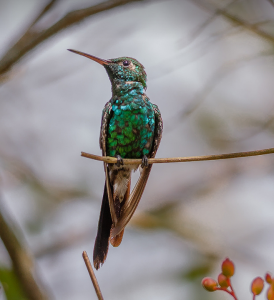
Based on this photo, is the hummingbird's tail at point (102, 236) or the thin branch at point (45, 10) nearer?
the hummingbird's tail at point (102, 236)

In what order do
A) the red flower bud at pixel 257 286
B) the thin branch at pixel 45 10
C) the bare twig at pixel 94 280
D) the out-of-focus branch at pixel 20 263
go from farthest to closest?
the thin branch at pixel 45 10 < the out-of-focus branch at pixel 20 263 < the red flower bud at pixel 257 286 < the bare twig at pixel 94 280

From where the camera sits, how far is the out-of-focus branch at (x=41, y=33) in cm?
256

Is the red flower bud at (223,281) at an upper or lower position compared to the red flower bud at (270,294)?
upper

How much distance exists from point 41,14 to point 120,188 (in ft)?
5.12

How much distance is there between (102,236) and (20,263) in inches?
23.4

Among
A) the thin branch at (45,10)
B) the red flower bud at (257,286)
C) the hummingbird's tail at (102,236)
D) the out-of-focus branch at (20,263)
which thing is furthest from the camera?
the thin branch at (45,10)

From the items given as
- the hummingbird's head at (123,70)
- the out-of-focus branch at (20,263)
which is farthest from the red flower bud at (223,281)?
the hummingbird's head at (123,70)

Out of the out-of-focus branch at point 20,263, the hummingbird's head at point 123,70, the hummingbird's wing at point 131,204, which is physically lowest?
the out-of-focus branch at point 20,263

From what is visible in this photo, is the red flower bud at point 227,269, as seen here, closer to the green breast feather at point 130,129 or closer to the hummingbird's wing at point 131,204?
the hummingbird's wing at point 131,204

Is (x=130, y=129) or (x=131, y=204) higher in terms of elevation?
(x=130, y=129)

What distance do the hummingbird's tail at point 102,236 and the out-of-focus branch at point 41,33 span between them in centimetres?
127

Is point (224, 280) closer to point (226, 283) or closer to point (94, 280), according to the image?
point (226, 283)

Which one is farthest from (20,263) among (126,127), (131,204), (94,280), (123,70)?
(123,70)

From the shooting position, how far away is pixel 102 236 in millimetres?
2791
